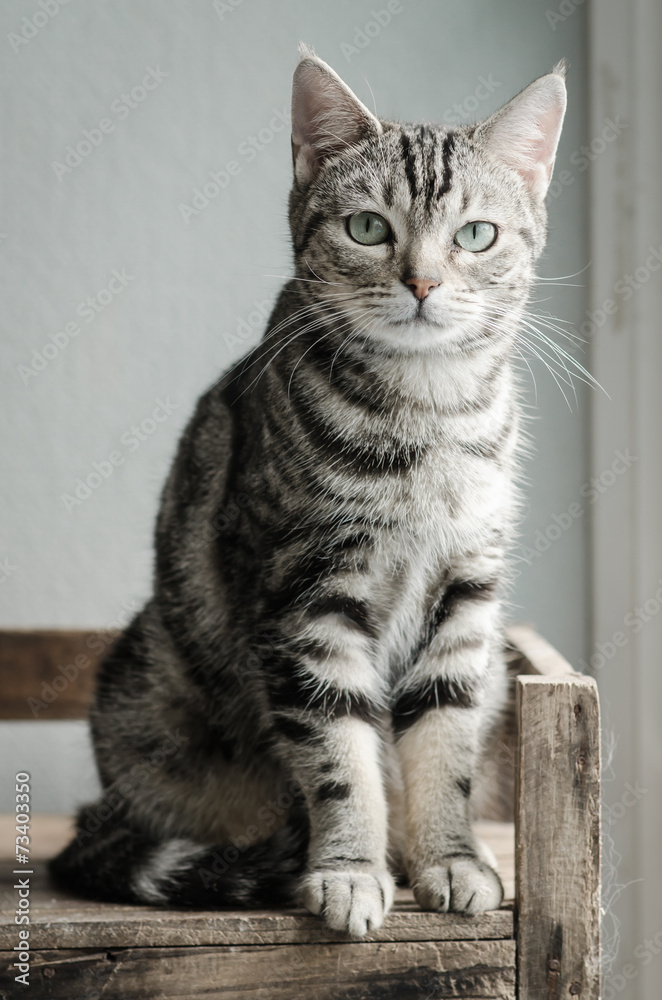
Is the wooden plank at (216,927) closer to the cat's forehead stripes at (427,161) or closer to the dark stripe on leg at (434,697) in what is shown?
the dark stripe on leg at (434,697)

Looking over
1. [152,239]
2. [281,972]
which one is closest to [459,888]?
[281,972]

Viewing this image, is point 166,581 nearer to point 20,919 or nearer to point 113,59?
point 20,919

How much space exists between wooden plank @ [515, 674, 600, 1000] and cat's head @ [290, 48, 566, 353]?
36 centimetres

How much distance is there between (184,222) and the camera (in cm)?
161

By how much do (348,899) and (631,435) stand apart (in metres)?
0.95

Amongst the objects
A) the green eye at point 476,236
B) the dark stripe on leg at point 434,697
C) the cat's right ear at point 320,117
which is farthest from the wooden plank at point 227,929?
the cat's right ear at point 320,117

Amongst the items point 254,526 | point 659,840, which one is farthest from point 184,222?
point 659,840

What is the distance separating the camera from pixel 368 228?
0.90m

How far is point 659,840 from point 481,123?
3.70 ft

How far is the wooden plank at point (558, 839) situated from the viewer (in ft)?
2.60

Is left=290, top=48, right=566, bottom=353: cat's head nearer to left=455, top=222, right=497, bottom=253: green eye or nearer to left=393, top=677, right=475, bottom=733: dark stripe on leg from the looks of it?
left=455, top=222, right=497, bottom=253: green eye

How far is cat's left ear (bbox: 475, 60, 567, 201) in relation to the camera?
0.91 metres

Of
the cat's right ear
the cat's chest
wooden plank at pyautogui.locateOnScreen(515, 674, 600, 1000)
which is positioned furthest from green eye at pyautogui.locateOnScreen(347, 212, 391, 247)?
wooden plank at pyautogui.locateOnScreen(515, 674, 600, 1000)

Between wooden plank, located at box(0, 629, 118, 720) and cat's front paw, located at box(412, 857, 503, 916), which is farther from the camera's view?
wooden plank, located at box(0, 629, 118, 720)
